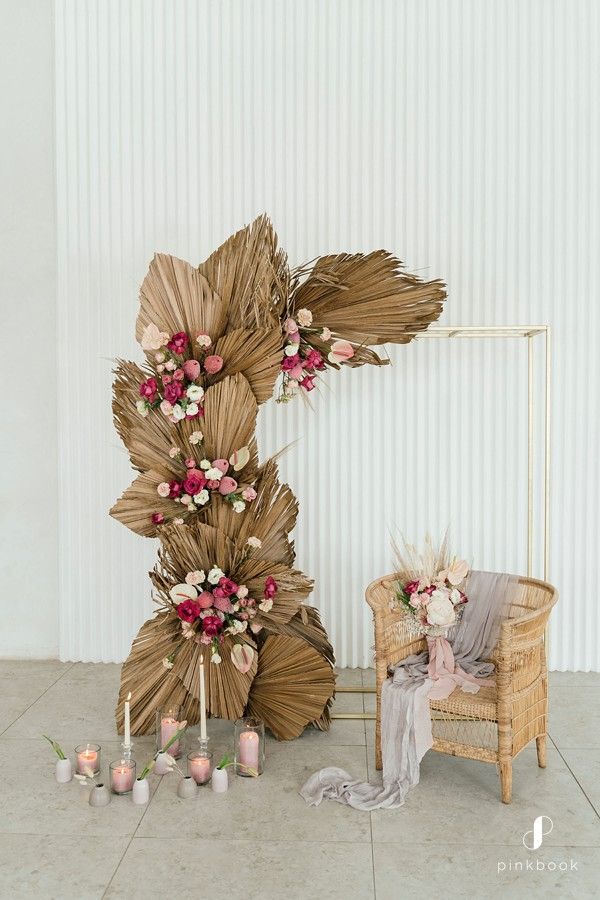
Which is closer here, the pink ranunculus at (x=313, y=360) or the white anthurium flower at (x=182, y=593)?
the white anthurium flower at (x=182, y=593)

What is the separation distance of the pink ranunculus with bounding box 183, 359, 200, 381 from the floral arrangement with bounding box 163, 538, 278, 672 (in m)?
0.67

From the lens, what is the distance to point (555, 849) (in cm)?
230

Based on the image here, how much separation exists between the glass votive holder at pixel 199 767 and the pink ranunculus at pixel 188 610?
48 centimetres

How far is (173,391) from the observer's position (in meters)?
2.89

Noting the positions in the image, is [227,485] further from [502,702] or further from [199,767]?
[502,702]

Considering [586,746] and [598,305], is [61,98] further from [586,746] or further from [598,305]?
[586,746]

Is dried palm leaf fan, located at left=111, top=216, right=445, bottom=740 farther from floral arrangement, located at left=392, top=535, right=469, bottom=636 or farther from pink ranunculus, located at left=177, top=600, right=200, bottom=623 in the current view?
floral arrangement, located at left=392, top=535, right=469, bottom=636

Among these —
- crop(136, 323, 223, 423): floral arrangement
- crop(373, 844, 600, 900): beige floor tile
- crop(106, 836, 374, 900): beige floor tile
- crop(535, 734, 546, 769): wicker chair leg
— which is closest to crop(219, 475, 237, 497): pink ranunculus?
crop(136, 323, 223, 423): floral arrangement

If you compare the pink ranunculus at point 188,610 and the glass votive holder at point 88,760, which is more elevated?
the pink ranunculus at point 188,610

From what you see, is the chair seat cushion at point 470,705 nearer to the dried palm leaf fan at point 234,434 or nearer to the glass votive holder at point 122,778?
the dried palm leaf fan at point 234,434

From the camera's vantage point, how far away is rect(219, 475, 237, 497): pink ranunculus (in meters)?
2.95

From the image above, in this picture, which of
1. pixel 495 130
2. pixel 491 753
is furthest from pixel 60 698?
pixel 495 130

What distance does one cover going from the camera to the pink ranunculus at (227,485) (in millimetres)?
2953

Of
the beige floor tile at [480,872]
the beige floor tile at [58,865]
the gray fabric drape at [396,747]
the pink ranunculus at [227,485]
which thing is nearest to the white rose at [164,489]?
the pink ranunculus at [227,485]
